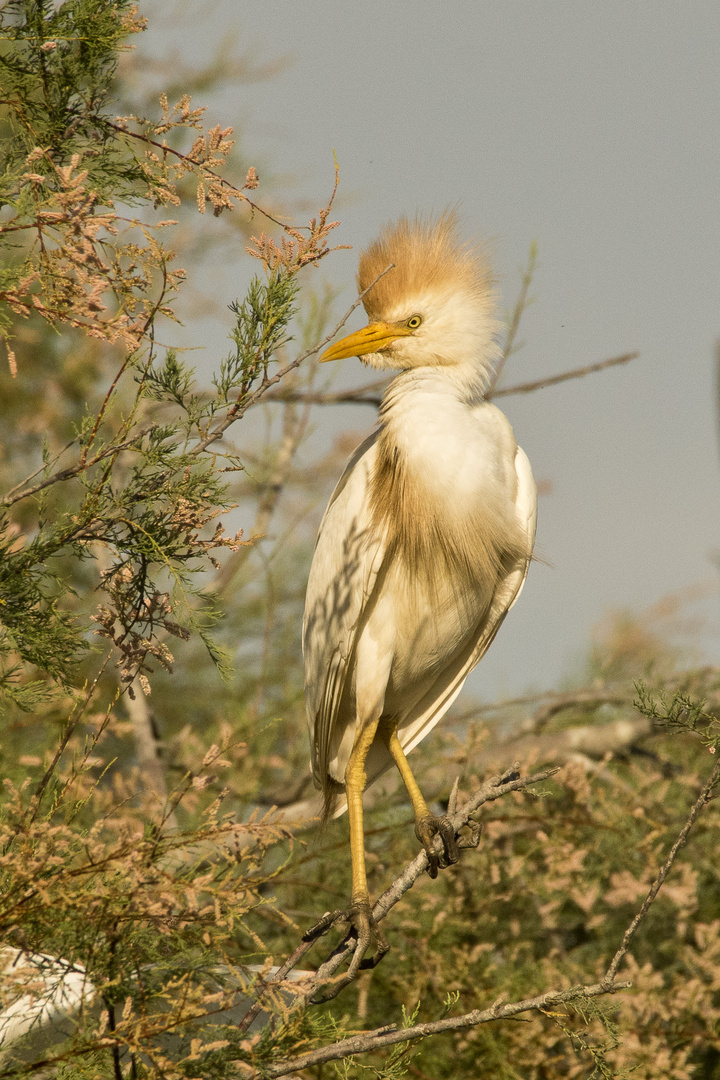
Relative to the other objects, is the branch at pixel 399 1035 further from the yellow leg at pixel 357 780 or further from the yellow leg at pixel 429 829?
the yellow leg at pixel 357 780

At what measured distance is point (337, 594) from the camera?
295 centimetres

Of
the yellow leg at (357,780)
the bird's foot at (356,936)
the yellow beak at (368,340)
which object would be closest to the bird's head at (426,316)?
the yellow beak at (368,340)

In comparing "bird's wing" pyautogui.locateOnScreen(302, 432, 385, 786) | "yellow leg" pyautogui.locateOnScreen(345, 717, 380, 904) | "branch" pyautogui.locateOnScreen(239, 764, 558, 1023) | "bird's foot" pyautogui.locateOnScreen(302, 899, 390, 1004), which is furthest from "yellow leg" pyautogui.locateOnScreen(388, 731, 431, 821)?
"branch" pyautogui.locateOnScreen(239, 764, 558, 1023)

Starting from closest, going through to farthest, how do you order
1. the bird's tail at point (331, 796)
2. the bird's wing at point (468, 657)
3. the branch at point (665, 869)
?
the branch at point (665, 869) < the bird's wing at point (468, 657) < the bird's tail at point (331, 796)

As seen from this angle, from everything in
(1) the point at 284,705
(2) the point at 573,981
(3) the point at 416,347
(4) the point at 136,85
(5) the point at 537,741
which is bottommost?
(2) the point at 573,981

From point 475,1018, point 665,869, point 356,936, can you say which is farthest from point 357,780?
point 665,869

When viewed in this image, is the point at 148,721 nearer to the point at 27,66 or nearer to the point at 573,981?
the point at 573,981

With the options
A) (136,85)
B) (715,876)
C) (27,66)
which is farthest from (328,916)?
(136,85)

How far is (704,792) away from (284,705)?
2.77m

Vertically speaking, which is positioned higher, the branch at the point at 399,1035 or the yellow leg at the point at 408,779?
the yellow leg at the point at 408,779

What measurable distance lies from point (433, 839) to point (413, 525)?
0.96 m

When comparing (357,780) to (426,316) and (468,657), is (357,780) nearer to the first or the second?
(468,657)

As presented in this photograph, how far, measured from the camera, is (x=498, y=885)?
3.66 meters

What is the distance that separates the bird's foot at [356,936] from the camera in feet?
7.14
